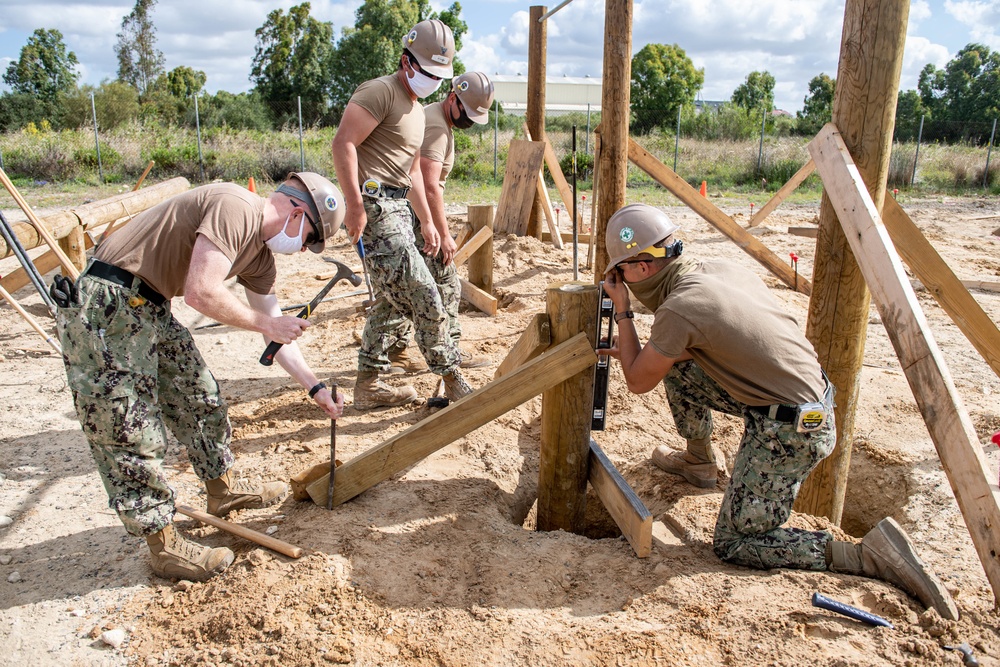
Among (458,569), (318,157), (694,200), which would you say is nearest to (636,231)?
(458,569)

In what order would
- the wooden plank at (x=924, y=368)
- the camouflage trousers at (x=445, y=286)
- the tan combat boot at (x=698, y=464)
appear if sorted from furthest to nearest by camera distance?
1. the camouflage trousers at (x=445, y=286)
2. the tan combat boot at (x=698, y=464)
3. the wooden plank at (x=924, y=368)

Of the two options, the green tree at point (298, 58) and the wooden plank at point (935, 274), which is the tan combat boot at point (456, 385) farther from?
the green tree at point (298, 58)

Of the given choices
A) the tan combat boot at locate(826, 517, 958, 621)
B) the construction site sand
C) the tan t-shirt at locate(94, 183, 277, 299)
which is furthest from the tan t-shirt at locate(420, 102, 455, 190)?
the tan combat boot at locate(826, 517, 958, 621)

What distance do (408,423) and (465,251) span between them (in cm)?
289

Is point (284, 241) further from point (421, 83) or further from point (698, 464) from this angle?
point (698, 464)

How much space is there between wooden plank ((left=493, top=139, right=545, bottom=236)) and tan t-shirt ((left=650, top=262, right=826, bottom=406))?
239 inches

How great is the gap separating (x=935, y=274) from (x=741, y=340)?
1211mm

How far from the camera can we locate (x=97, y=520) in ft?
11.4

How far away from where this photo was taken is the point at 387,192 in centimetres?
424

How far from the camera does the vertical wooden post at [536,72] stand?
26.6 ft

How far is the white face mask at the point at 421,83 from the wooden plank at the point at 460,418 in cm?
197

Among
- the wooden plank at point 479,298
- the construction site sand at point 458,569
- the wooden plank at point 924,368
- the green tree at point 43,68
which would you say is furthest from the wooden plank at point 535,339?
the green tree at point 43,68

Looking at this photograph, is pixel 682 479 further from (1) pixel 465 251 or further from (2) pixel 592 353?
(1) pixel 465 251

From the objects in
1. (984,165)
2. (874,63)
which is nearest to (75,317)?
(874,63)
